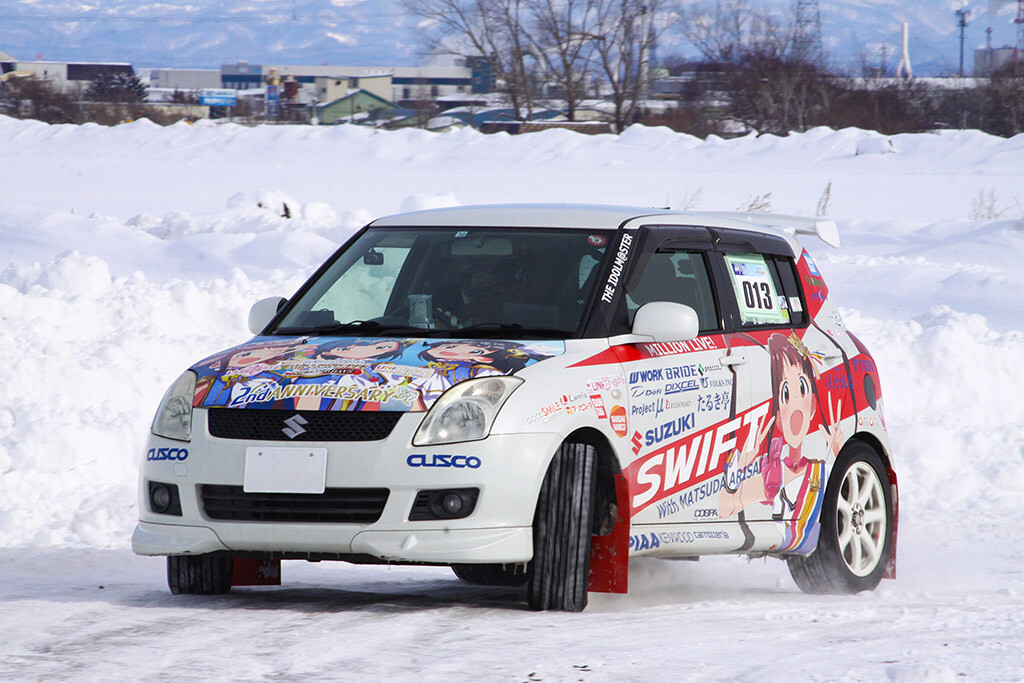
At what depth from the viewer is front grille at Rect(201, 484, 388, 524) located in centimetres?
506

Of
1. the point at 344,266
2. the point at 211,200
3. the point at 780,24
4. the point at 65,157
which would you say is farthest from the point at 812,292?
the point at 780,24

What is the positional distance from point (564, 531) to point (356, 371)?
3.09ft

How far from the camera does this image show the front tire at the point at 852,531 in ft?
22.4

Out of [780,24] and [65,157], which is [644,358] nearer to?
[65,157]

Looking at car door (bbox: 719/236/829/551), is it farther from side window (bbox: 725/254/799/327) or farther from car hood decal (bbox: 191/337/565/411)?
car hood decal (bbox: 191/337/565/411)

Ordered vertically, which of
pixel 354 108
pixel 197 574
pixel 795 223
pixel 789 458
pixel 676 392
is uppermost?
pixel 354 108

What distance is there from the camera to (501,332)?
566 centimetres

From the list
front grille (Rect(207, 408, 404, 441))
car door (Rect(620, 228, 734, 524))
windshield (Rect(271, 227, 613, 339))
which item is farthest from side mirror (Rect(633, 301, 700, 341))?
front grille (Rect(207, 408, 404, 441))

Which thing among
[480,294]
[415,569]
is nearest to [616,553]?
[480,294]

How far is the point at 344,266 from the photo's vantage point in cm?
645

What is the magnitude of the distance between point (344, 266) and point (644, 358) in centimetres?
150

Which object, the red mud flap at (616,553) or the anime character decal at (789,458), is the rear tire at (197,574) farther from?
the anime character decal at (789,458)

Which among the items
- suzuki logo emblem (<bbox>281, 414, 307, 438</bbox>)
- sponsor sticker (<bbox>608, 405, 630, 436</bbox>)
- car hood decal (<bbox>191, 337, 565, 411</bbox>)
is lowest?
sponsor sticker (<bbox>608, 405, 630, 436</bbox>)

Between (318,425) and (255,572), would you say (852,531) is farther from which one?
(318,425)
